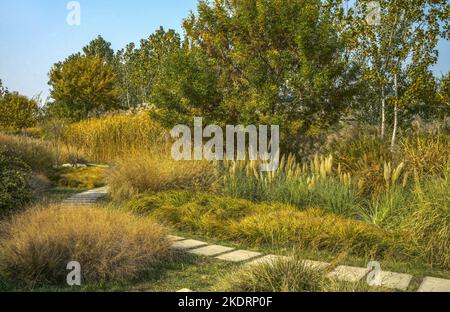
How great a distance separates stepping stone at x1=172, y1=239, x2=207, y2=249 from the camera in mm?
5677

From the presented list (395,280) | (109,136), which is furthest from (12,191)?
(109,136)

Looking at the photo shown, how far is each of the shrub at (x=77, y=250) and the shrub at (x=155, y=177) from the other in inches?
137

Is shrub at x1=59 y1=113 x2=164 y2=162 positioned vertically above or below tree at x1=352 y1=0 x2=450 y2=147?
below

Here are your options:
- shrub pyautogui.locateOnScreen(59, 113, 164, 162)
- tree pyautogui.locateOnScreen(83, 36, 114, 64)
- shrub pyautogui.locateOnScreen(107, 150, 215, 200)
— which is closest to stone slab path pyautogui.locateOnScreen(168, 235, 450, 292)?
shrub pyautogui.locateOnScreen(107, 150, 215, 200)

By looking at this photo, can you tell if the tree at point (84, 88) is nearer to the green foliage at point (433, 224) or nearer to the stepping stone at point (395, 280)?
the green foliage at point (433, 224)

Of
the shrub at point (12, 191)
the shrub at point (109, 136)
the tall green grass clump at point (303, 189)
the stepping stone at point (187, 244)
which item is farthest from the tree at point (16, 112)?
the stepping stone at point (187, 244)

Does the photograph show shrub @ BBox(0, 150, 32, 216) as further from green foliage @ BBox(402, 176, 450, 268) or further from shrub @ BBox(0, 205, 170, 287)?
green foliage @ BBox(402, 176, 450, 268)

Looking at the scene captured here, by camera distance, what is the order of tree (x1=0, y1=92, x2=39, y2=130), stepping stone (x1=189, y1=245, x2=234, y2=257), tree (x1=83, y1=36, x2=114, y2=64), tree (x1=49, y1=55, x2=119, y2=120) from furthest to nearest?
tree (x1=83, y1=36, x2=114, y2=64)
tree (x1=49, y1=55, x2=119, y2=120)
tree (x1=0, y1=92, x2=39, y2=130)
stepping stone (x1=189, y1=245, x2=234, y2=257)

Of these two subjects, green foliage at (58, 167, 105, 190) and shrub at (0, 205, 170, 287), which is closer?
shrub at (0, 205, 170, 287)

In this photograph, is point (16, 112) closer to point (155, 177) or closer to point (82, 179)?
point (82, 179)

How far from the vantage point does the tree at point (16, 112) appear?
20672mm

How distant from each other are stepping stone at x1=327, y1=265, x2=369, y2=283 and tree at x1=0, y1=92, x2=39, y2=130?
1883 cm

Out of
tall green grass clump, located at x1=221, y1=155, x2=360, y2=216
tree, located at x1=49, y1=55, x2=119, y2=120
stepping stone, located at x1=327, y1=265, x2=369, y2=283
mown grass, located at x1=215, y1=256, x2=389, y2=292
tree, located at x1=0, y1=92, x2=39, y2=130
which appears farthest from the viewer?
tree, located at x1=49, y1=55, x2=119, y2=120
